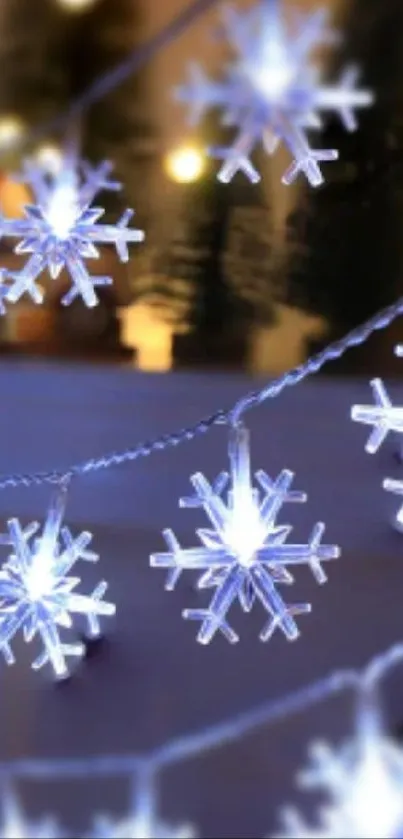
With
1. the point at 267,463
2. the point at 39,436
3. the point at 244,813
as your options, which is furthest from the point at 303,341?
the point at 244,813

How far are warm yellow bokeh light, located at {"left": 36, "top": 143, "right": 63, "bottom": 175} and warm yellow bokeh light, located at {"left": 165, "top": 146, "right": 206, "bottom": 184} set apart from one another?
0.08 metres

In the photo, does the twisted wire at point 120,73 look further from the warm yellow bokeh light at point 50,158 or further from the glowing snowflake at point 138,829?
the glowing snowflake at point 138,829

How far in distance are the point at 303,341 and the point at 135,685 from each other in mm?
275

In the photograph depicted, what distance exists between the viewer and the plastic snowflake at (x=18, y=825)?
755 millimetres

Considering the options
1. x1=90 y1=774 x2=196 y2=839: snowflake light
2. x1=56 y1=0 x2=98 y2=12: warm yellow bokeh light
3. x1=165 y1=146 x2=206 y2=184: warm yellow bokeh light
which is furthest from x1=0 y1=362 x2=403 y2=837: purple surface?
x1=56 y1=0 x2=98 y2=12: warm yellow bokeh light

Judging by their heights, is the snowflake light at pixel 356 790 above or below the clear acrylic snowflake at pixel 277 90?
below

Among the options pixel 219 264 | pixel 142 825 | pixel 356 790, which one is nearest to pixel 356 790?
pixel 356 790

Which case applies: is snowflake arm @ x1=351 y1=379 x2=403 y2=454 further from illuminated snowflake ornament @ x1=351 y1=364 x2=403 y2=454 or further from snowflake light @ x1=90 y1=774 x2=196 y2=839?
snowflake light @ x1=90 y1=774 x2=196 y2=839

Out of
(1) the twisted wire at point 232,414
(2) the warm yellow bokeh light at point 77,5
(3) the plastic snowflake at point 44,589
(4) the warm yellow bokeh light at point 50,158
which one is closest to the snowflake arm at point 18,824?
(3) the plastic snowflake at point 44,589

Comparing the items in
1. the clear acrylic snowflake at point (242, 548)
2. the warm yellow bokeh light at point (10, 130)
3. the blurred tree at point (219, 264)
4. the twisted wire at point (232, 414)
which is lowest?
the clear acrylic snowflake at point (242, 548)

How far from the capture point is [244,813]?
74 centimetres

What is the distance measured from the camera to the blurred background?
77 centimetres

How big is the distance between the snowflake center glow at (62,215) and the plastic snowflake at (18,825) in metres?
0.39

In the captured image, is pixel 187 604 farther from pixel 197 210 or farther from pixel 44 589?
pixel 197 210
